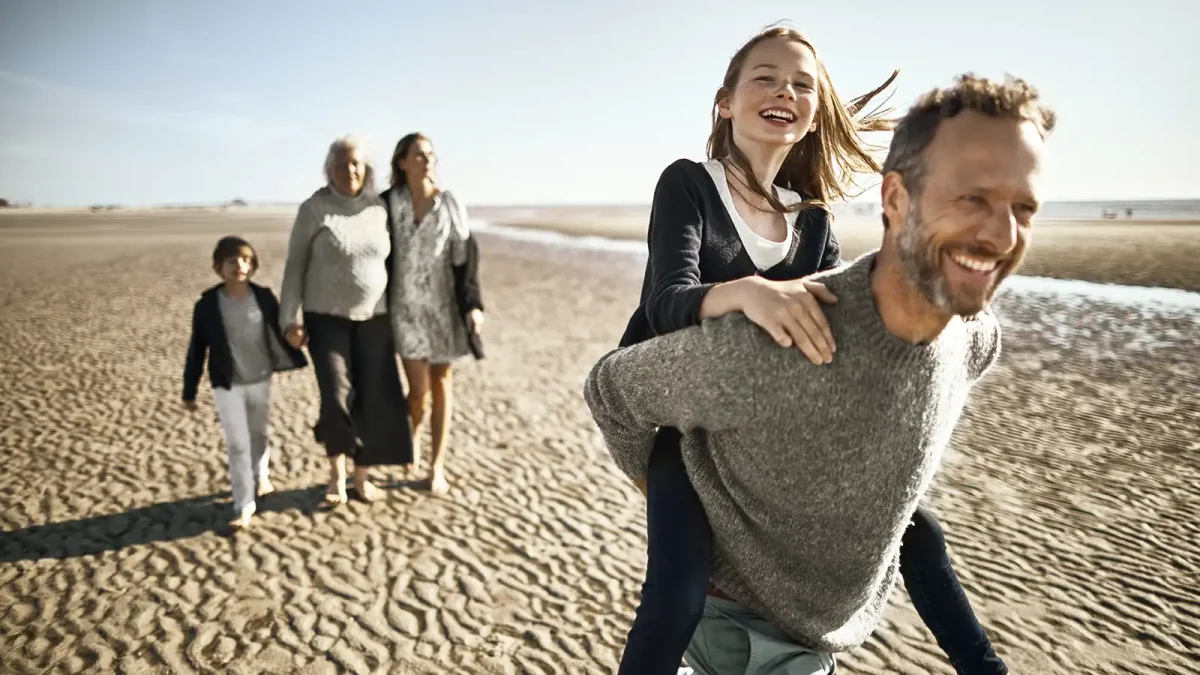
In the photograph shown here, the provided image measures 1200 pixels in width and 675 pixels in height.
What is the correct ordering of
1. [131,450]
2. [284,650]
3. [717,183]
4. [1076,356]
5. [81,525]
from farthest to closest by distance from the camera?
[1076,356] < [131,450] < [81,525] < [284,650] < [717,183]

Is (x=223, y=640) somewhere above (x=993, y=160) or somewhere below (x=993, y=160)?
below

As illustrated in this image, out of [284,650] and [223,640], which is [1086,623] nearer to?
[284,650]

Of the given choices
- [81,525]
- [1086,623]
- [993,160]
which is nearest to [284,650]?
[81,525]

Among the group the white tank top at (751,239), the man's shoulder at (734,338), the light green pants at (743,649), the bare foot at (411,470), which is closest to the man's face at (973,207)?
the man's shoulder at (734,338)

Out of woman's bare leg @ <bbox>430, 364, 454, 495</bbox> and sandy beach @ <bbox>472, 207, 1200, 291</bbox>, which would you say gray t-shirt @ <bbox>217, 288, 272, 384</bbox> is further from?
sandy beach @ <bbox>472, 207, 1200, 291</bbox>

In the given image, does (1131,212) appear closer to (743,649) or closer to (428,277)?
(428,277)

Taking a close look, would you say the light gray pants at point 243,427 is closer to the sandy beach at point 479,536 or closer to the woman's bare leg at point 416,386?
the sandy beach at point 479,536

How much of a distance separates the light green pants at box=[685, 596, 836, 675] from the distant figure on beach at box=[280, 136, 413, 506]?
3.31 metres

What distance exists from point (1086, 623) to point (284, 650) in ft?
13.7

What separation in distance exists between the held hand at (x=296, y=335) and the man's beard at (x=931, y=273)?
4.01 metres

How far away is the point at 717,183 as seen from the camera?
1798 millimetres

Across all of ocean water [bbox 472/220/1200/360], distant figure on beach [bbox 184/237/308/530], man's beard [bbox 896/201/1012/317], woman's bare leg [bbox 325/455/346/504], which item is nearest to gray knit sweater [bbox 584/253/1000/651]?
man's beard [bbox 896/201/1012/317]

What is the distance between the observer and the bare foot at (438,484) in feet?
16.8

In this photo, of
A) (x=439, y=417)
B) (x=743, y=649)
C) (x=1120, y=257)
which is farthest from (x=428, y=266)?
(x=1120, y=257)
